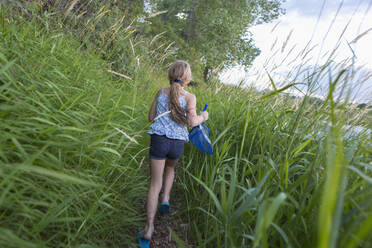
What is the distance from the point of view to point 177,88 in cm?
202

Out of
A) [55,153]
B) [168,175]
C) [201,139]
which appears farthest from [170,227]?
[55,153]

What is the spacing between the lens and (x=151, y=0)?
5.87 m

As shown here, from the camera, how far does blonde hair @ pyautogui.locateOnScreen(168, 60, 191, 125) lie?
6.48 feet

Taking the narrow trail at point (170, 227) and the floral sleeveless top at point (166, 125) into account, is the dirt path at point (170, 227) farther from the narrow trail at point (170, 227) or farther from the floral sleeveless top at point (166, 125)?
the floral sleeveless top at point (166, 125)

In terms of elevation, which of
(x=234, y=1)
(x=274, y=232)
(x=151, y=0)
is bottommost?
(x=274, y=232)

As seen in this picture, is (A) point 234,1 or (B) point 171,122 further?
(A) point 234,1

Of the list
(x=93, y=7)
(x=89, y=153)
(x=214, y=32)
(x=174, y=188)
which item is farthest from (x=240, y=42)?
(x=89, y=153)

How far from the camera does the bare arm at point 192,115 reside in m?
1.92

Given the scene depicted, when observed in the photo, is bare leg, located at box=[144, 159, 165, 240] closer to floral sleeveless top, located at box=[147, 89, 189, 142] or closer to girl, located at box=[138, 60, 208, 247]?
girl, located at box=[138, 60, 208, 247]

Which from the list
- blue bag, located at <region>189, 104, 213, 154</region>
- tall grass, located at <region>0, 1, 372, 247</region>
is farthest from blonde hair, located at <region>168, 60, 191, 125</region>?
tall grass, located at <region>0, 1, 372, 247</region>

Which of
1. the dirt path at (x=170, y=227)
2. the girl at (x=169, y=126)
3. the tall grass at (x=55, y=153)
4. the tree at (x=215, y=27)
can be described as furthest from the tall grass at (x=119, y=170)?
the tree at (x=215, y=27)

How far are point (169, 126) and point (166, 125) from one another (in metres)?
0.03

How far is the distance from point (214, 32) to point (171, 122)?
480 inches

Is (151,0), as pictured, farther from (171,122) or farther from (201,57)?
(201,57)
